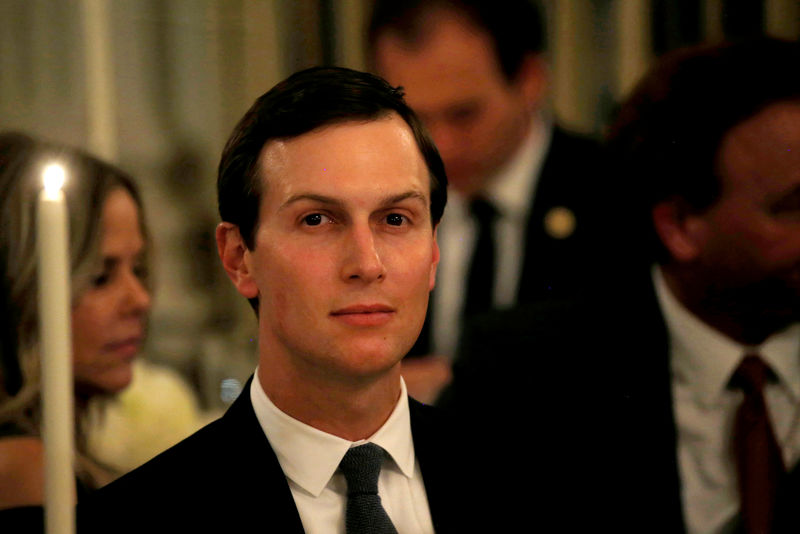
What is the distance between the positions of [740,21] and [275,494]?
0.70 m

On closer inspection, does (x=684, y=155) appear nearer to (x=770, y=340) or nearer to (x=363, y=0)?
(x=770, y=340)

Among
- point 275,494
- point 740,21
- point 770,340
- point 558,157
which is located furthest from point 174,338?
point 740,21

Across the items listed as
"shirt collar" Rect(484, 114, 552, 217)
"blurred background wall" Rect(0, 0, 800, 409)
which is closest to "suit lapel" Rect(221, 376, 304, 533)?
"blurred background wall" Rect(0, 0, 800, 409)

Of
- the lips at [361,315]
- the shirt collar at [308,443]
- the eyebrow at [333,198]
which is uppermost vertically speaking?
the eyebrow at [333,198]

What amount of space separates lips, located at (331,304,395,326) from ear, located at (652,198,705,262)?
1.39ft

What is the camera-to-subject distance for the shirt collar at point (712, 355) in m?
0.88

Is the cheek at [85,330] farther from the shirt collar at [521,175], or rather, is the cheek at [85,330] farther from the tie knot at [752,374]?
the tie knot at [752,374]

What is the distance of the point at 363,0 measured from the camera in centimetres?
98

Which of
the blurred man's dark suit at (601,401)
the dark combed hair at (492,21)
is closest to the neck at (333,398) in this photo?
the blurred man's dark suit at (601,401)

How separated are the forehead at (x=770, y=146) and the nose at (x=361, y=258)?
0.43m

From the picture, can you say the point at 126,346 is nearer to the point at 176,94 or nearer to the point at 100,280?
the point at 100,280

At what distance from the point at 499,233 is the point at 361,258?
465 mm

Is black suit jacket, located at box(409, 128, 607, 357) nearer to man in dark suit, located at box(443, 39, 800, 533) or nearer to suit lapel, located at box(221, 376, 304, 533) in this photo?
man in dark suit, located at box(443, 39, 800, 533)

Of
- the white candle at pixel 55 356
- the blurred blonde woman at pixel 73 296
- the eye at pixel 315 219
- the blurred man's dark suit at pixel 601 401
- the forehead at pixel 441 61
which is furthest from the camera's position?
the forehead at pixel 441 61
